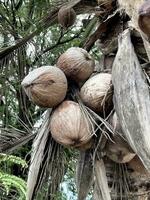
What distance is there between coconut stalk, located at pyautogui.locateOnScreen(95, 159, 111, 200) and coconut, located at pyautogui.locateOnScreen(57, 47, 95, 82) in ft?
1.19

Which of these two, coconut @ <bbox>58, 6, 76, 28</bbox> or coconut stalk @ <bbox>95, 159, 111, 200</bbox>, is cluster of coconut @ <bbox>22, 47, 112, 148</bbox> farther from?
coconut @ <bbox>58, 6, 76, 28</bbox>

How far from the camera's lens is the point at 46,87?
→ 178 cm

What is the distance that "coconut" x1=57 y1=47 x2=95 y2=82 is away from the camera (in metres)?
1.91

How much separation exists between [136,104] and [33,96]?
0.46 m

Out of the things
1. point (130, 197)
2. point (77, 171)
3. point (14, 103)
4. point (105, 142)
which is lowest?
point (14, 103)

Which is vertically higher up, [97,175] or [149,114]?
[149,114]

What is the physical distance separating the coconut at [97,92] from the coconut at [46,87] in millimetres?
88

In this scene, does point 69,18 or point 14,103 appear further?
point 14,103

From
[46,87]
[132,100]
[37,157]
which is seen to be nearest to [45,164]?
[37,157]

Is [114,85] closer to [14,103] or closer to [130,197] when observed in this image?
[130,197]

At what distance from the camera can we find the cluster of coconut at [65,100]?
5.77ft

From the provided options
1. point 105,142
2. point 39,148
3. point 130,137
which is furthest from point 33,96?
point 130,137

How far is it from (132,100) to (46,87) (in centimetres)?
39

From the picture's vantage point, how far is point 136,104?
153 centimetres
